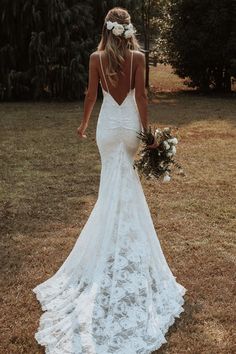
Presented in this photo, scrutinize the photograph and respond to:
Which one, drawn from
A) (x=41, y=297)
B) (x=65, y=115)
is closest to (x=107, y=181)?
(x=41, y=297)

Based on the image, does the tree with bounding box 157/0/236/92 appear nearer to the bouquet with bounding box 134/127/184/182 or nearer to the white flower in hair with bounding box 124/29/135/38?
Result: the bouquet with bounding box 134/127/184/182

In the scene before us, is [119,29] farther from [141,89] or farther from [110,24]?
[141,89]

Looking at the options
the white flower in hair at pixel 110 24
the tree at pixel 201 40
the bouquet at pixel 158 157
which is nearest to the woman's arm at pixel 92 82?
the white flower in hair at pixel 110 24

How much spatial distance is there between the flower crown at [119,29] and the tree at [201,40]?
15651 mm

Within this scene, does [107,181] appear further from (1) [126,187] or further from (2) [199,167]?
(2) [199,167]

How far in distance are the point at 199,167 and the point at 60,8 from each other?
34.3 feet

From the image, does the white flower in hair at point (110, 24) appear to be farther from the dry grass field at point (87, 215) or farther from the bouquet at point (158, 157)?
the dry grass field at point (87, 215)

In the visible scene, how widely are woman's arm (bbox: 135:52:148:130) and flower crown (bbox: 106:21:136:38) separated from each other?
0.69 ft

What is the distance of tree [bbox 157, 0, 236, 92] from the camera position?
19.6 m

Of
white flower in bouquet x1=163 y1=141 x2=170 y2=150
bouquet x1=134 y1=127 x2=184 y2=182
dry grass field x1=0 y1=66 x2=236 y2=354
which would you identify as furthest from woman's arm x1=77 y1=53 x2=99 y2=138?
dry grass field x1=0 y1=66 x2=236 y2=354

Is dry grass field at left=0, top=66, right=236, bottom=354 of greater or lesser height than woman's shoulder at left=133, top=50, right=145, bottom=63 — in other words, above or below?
below

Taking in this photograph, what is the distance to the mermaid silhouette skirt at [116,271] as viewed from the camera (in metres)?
4.22

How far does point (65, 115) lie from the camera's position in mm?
15711

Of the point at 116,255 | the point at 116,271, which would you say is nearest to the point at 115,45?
the point at 116,255
